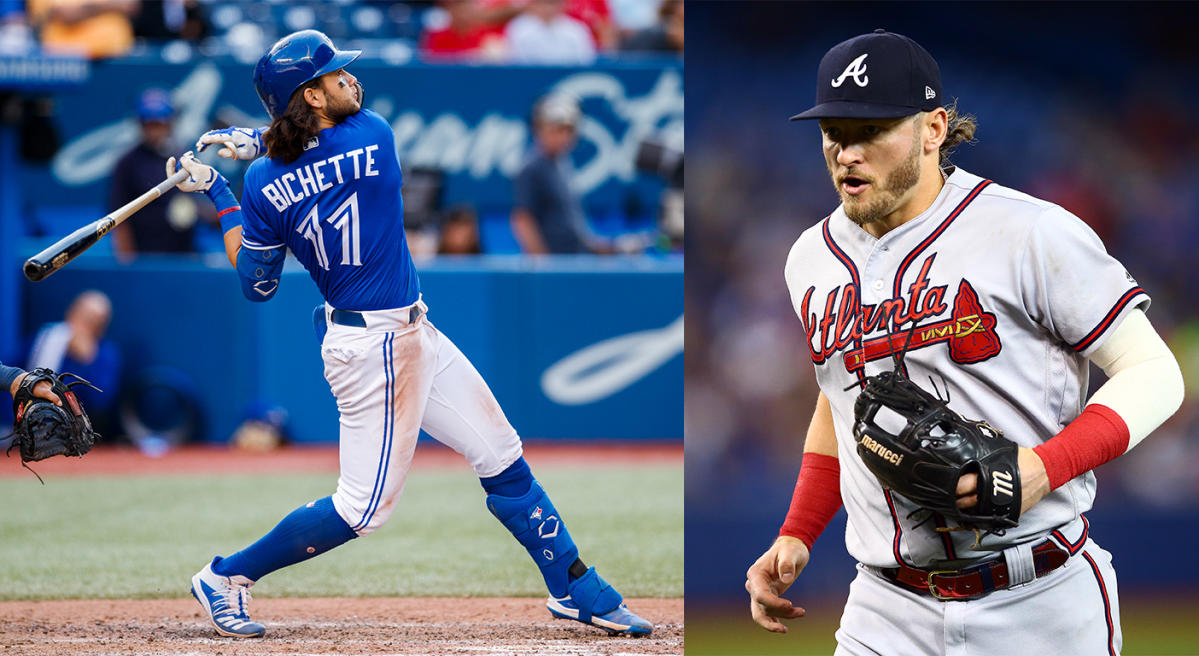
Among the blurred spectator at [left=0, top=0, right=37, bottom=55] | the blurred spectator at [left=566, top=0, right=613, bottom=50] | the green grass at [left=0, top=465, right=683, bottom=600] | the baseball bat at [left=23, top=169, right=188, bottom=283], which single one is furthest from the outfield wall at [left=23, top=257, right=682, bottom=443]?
the baseball bat at [left=23, top=169, right=188, bottom=283]

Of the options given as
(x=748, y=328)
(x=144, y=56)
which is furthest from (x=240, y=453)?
(x=748, y=328)

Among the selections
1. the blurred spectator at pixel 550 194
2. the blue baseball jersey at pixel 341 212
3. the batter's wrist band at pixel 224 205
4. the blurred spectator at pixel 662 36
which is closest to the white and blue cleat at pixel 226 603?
the blue baseball jersey at pixel 341 212

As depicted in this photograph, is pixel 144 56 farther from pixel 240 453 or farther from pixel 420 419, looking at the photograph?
pixel 420 419

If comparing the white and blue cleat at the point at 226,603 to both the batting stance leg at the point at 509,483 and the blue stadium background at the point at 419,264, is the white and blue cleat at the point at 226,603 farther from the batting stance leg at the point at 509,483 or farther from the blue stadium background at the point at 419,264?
the blue stadium background at the point at 419,264

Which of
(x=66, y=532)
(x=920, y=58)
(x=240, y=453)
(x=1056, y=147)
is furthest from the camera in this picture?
(x=240, y=453)

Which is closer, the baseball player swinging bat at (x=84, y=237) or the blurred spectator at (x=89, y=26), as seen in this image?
the baseball player swinging bat at (x=84, y=237)

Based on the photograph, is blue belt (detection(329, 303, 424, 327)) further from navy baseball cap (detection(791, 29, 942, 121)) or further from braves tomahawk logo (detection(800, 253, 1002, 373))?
navy baseball cap (detection(791, 29, 942, 121))
